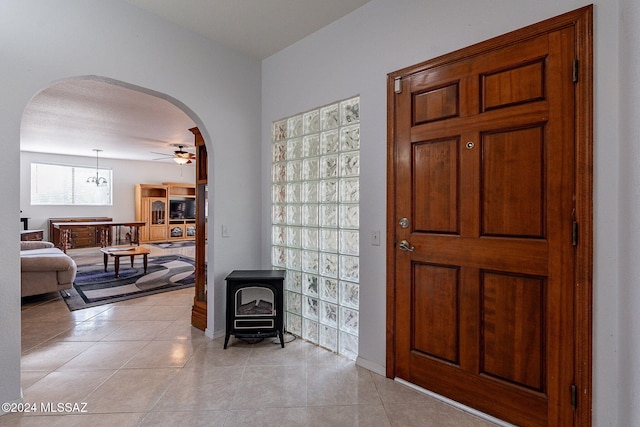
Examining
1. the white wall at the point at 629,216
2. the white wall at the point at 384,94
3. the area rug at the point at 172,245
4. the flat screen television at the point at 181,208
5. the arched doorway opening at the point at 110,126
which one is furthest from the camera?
the flat screen television at the point at 181,208

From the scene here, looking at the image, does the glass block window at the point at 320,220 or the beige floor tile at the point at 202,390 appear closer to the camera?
the beige floor tile at the point at 202,390

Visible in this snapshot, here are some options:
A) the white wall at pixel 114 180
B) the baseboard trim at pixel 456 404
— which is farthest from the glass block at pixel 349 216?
the white wall at pixel 114 180

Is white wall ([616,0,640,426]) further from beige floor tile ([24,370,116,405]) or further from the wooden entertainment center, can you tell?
the wooden entertainment center

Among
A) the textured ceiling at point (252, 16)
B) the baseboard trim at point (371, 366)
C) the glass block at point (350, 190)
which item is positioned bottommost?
the baseboard trim at point (371, 366)

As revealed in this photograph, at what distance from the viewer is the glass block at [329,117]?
2.55 m

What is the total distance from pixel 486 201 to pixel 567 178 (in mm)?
379

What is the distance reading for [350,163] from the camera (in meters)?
2.45

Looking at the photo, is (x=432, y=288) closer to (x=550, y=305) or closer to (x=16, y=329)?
(x=550, y=305)

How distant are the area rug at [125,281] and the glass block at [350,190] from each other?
352 cm

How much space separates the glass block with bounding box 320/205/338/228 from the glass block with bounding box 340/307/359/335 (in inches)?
27.2

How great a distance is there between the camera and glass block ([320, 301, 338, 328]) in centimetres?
258

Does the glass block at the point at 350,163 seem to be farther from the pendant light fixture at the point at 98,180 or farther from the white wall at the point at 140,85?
the pendant light fixture at the point at 98,180

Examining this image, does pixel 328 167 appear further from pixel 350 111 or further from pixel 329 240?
pixel 329 240

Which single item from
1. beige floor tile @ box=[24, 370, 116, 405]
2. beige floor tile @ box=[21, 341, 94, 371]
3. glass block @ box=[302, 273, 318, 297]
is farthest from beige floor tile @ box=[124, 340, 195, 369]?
glass block @ box=[302, 273, 318, 297]
